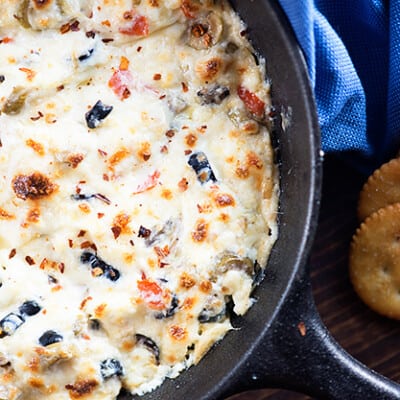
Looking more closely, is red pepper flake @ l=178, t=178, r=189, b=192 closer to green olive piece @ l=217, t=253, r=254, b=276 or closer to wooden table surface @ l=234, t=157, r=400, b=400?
green olive piece @ l=217, t=253, r=254, b=276

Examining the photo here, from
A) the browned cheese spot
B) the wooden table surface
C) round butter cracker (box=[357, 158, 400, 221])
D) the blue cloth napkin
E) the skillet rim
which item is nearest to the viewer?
the skillet rim

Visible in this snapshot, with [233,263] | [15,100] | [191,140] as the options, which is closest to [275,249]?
[233,263]

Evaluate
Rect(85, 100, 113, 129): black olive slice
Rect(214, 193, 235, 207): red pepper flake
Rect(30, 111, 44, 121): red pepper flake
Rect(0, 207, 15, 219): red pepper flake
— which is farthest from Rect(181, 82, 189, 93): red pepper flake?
Rect(0, 207, 15, 219): red pepper flake

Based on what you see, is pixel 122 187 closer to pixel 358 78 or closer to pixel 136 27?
pixel 136 27

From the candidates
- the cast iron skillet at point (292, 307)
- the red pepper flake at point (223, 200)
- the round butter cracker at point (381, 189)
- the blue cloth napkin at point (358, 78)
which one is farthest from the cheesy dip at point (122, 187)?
the round butter cracker at point (381, 189)

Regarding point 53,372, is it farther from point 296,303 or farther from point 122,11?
point 122,11

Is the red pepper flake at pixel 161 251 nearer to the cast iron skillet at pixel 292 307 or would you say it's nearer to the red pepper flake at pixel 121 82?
the cast iron skillet at pixel 292 307
